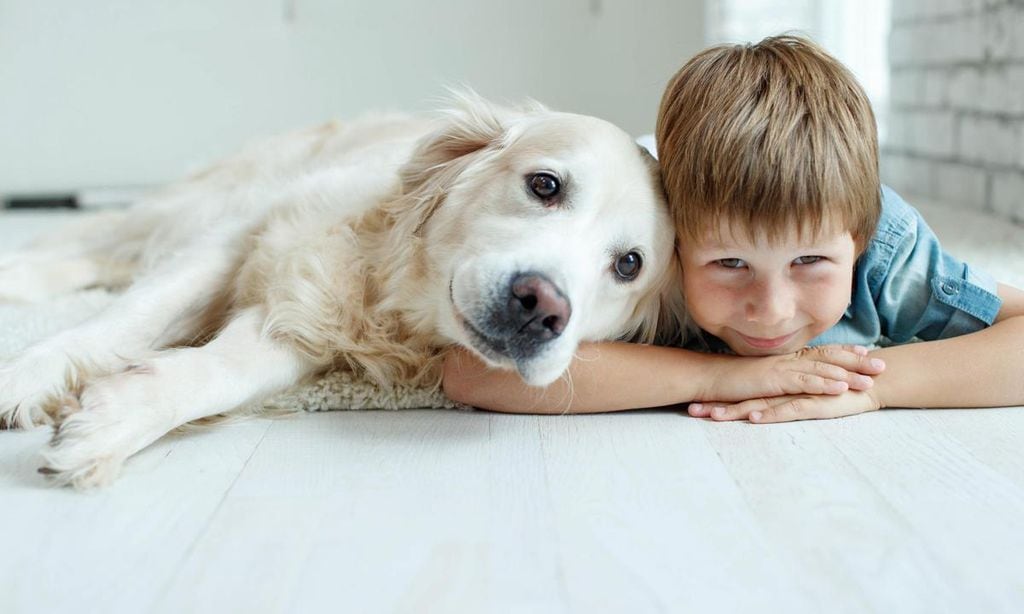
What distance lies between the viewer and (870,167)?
1.61 meters

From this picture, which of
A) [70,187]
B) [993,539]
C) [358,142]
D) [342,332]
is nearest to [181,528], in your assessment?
[342,332]

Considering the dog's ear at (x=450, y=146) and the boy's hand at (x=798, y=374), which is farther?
the dog's ear at (x=450, y=146)

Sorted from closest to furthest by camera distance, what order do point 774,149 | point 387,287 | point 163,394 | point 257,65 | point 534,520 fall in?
1. point 534,520
2. point 163,394
3. point 774,149
4. point 387,287
5. point 257,65

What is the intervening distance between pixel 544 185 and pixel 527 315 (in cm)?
26

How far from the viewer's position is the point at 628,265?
5.46 feet

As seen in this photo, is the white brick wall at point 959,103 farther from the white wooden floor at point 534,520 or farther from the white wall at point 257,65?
the white wooden floor at point 534,520

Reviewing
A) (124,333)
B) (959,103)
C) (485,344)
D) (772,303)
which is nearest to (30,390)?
(124,333)

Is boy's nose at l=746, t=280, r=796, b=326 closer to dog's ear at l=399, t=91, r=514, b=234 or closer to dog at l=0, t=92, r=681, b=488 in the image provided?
dog at l=0, t=92, r=681, b=488

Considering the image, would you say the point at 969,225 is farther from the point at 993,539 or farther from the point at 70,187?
the point at 70,187

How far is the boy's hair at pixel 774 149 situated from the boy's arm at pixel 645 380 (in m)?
0.21

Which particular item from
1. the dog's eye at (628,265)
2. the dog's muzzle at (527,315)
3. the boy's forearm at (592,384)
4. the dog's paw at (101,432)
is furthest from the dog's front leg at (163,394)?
the dog's eye at (628,265)

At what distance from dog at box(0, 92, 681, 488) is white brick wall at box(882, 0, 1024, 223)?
8.13 feet

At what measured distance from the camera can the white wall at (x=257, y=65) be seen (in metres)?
5.34

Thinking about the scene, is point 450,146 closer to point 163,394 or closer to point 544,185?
point 544,185
